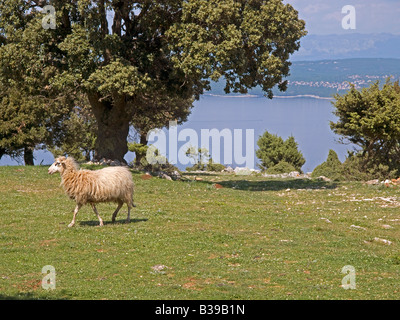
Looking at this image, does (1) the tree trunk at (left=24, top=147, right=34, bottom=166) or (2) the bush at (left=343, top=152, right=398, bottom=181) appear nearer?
(2) the bush at (left=343, top=152, right=398, bottom=181)

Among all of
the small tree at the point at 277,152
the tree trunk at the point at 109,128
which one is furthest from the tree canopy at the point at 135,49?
the small tree at the point at 277,152

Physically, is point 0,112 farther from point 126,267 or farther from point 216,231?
point 126,267

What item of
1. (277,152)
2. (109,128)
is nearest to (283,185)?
(109,128)

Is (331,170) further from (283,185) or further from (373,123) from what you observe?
(283,185)

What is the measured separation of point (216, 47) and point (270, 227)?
641 inches

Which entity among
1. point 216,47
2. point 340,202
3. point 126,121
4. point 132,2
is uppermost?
point 132,2

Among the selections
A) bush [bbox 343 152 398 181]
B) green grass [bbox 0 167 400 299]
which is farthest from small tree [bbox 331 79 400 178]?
green grass [bbox 0 167 400 299]

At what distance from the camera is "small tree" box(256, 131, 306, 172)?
241 feet

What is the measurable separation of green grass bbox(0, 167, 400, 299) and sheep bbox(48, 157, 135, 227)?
101 cm

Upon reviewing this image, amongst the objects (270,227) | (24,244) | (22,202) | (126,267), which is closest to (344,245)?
(270,227)

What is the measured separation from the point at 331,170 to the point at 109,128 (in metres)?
26.1

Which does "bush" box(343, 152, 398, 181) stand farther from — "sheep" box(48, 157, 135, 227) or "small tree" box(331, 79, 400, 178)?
"sheep" box(48, 157, 135, 227)

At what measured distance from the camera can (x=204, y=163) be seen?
75.2 meters

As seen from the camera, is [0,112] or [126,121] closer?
[126,121]
